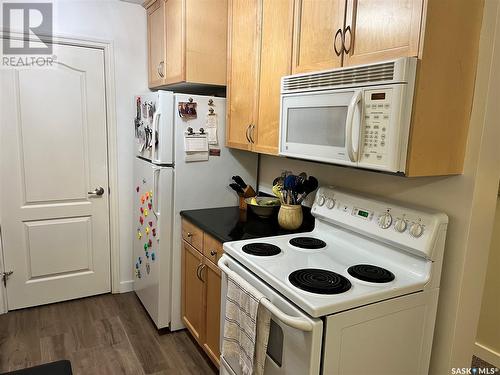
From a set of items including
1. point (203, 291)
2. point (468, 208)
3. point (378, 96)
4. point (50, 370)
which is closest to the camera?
point (50, 370)

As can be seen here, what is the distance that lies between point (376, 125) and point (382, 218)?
1.57ft

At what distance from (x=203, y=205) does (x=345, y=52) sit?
1477 millimetres

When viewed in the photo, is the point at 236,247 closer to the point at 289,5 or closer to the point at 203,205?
the point at 203,205

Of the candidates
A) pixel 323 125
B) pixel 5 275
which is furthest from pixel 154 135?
pixel 5 275

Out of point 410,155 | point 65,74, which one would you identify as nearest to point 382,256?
point 410,155

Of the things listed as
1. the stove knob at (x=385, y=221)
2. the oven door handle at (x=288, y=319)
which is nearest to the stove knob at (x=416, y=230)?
the stove knob at (x=385, y=221)

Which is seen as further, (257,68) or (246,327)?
(257,68)

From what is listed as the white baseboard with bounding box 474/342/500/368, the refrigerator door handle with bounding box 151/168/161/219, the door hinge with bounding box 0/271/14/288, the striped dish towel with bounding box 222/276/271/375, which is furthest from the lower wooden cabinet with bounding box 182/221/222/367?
the white baseboard with bounding box 474/342/500/368

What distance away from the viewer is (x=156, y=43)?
9.38 feet

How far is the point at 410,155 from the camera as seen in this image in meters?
1.27

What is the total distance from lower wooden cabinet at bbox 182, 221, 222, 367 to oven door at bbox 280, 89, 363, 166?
2.45 ft

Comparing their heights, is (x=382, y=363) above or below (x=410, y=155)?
below

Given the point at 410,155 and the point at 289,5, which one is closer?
the point at 410,155

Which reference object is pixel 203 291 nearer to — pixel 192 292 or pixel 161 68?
pixel 192 292
